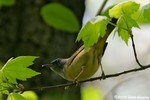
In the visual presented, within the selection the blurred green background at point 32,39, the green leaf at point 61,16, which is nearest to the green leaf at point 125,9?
A: the green leaf at point 61,16

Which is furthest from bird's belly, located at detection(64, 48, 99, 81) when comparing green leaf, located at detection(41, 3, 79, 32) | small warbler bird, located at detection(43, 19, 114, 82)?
green leaf, located at detection(41, 3, 79, 32)

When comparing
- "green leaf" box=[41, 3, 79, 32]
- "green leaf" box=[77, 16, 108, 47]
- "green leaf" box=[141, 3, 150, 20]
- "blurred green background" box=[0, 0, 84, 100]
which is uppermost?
"green leaf" box=[141, 3, 150, 20]

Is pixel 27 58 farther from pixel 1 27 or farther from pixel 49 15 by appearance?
pixel 1 27

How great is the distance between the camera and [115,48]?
8.42 feet

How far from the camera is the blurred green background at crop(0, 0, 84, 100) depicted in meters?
1.80

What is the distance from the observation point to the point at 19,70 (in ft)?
3.21

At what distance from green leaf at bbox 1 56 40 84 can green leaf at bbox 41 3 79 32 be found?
563 millimetres

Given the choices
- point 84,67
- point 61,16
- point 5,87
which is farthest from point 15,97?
point 61,16

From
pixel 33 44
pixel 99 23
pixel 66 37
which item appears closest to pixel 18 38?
pixel 33 44

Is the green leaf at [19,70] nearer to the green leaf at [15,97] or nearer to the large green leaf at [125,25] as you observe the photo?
the green leaf at [15,97]

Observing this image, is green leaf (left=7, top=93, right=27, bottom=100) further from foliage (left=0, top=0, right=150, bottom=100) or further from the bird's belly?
the bird's belly

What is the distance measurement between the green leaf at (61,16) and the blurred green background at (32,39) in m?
0.26

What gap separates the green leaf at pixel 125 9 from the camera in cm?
90

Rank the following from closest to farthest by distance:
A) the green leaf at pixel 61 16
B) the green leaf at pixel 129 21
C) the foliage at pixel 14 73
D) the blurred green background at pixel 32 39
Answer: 1. the green leaf at pixel 129 21
2. the foliage at pixel 14 73
3. the green leaf at pixel 61 16
4. the blurred green background at pixel 32 39
